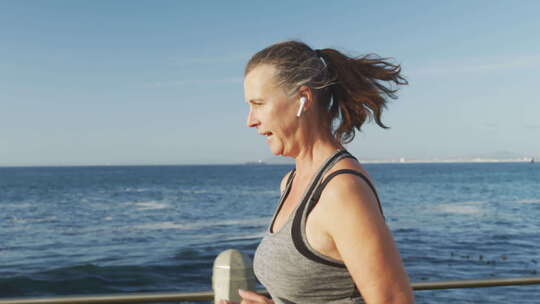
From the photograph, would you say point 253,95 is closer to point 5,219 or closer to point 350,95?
point 350,95

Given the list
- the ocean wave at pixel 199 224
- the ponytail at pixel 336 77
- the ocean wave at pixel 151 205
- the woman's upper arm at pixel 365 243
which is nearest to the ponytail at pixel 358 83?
the ponytail at pixel 336 77

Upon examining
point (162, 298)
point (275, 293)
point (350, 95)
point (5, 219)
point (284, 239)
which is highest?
point (350, 95)

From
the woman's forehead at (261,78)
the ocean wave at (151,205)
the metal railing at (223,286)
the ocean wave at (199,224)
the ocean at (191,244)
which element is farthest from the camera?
the ocean wave at (151,205)

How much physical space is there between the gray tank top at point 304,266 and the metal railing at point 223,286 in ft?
0.50

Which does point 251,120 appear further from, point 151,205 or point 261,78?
point 151,205

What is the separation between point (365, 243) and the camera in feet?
4.22

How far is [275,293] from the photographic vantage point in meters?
1.59

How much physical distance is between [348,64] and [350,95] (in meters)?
0.10

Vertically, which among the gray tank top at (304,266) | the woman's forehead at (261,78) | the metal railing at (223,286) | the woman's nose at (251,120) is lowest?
the metal railing at (223,286)

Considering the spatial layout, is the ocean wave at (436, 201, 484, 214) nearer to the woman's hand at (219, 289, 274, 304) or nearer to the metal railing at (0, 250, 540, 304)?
the metal railing at (0, 250, 540, 304)

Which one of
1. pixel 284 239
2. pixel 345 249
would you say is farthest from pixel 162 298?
pixel 345 249

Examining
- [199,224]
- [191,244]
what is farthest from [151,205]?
[191,244]

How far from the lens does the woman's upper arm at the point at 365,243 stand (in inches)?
50.7

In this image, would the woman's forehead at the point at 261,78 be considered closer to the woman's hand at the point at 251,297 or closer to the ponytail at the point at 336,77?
the ponytail at the point at 336,77
